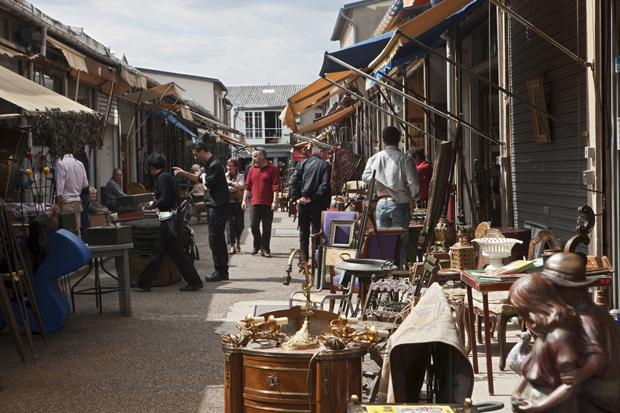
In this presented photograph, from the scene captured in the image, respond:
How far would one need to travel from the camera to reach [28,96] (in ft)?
28.6

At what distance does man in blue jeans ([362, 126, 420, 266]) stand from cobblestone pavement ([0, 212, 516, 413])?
1537mm

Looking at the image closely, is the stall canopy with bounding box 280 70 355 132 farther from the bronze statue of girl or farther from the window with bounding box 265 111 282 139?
the window with bounding box 265 111 282 139

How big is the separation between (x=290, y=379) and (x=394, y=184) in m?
6.04

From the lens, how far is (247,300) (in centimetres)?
1086

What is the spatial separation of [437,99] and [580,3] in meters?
10.1

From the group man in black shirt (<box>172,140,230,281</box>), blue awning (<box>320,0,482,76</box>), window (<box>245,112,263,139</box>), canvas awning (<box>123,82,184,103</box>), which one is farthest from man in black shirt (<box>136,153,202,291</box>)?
window (<box>245,112,263,139</box>)

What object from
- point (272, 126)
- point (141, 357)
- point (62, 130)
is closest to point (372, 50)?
point (62, 130)

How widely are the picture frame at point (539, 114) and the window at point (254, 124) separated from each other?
75.2 meters

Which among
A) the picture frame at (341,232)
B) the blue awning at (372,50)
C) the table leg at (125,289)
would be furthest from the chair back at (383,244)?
the blue awning at (372,50)

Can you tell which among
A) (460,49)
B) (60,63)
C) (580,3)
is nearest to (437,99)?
(460,49)

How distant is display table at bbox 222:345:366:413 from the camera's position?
14.9ft

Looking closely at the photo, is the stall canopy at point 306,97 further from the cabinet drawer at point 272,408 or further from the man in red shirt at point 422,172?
the cabinet drawer at point 272,408

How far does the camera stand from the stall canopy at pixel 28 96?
818 cm

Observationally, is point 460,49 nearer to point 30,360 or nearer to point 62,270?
point 62,270
